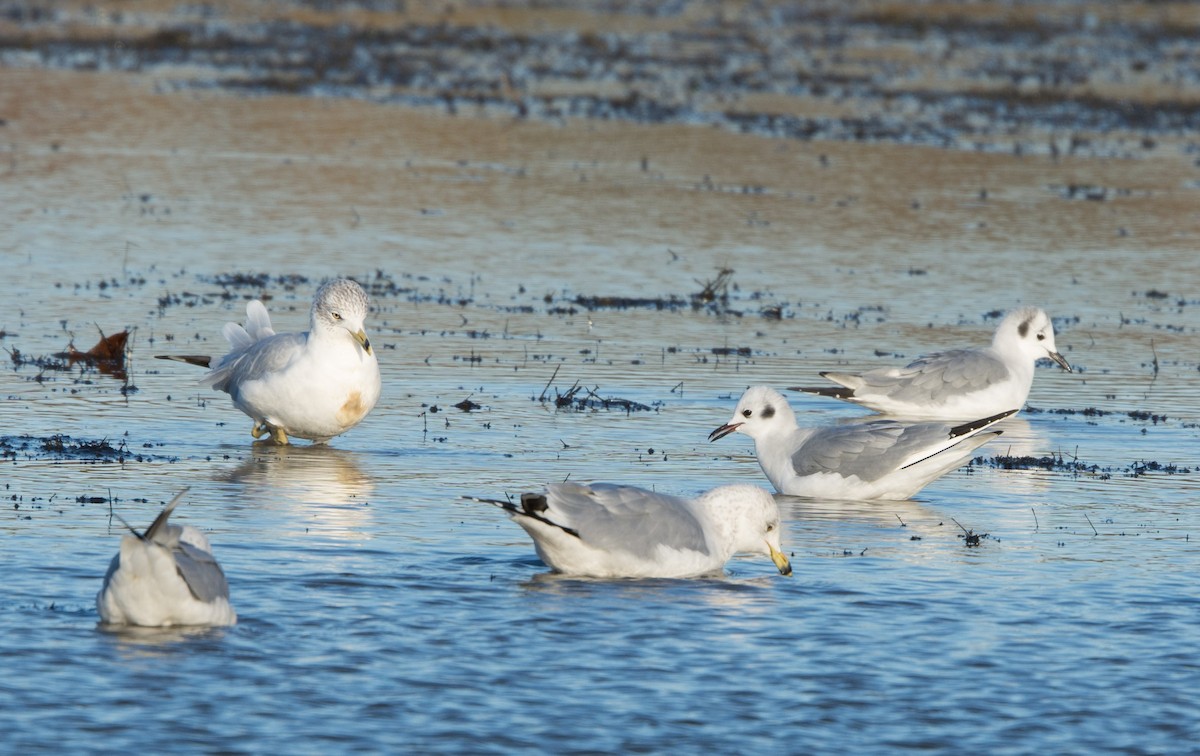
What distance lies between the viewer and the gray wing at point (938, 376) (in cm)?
1551

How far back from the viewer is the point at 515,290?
68.4 ft

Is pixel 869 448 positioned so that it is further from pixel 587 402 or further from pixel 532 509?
pixel 532 509

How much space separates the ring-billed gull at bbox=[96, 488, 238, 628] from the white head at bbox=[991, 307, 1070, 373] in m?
9.15

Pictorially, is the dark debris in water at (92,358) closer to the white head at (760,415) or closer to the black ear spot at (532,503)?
the white head at (760,415)

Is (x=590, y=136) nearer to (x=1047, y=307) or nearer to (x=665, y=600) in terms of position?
(x=1047, y=307)

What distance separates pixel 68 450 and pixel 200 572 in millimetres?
4392

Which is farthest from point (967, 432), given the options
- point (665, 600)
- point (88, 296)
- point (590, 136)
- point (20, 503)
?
point (590, 136)

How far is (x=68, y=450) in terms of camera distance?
12.9 metres

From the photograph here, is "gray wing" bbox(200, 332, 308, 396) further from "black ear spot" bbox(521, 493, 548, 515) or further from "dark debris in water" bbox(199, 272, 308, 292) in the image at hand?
"dark debris in water" bbox(199, 272, 308, 292)

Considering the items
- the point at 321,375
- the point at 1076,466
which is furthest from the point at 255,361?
the point at 1076,466

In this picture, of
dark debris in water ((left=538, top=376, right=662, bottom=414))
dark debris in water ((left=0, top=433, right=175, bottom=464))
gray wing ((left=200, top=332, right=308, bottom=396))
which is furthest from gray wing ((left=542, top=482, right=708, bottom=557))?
dark debris in water ((left=538, top=376, right=662, bottom=414))

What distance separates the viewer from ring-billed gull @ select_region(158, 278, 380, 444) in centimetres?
1348

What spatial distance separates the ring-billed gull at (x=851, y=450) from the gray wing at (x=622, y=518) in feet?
8.53

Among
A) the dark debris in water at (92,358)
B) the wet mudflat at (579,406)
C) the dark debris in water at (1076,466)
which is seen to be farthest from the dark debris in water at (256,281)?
the dark debris in water at (1076,466)
